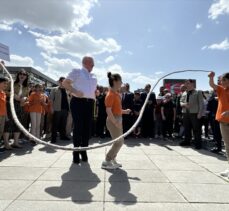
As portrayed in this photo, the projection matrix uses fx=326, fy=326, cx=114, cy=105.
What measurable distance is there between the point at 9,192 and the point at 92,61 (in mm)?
3007

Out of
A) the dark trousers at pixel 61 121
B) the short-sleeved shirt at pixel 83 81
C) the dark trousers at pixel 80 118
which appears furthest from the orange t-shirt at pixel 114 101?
the dark trousers at pixel 61 121

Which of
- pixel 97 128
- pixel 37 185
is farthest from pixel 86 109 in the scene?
pixel 97 128

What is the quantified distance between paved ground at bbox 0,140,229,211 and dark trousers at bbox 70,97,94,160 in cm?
52

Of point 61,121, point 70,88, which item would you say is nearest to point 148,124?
point 61,121

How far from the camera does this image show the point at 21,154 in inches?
292

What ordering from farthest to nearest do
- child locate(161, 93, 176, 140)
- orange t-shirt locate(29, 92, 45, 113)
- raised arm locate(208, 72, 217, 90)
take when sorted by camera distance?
child locate(161, 93, 176, 140)
orange t-shirt locate(29, 92, 45, 113)
raised arm locate(208, 72, 217, 90)

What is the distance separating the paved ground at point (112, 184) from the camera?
3.84 m

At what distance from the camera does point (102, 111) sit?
1186cm

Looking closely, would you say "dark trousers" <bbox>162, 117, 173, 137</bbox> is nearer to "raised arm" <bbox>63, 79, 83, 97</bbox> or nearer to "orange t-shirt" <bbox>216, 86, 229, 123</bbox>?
"orange t-shirt" <bbox>216, 86, 229, 123</bbox>

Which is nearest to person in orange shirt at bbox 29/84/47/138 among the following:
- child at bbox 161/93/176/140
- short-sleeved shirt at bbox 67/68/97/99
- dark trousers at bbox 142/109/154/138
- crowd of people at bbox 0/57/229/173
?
crowd of people at bbox 0/57/229/173

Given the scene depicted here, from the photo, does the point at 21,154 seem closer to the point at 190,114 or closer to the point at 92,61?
the point at 92,61

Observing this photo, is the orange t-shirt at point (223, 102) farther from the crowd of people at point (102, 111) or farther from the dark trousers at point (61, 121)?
the dark trousers at point (61, 121)

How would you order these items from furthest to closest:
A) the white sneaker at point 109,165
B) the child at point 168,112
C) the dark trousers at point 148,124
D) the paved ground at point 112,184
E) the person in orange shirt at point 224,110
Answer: the dark trousers at point 148,124 < the child at point 168,112 < the white sneaker at point 109,165 < the person in orange shirt at point 224,110 < the paved ground at point 112,184

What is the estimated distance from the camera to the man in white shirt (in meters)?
6.03
